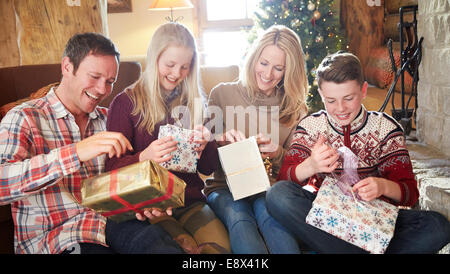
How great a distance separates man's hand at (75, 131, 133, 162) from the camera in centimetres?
91

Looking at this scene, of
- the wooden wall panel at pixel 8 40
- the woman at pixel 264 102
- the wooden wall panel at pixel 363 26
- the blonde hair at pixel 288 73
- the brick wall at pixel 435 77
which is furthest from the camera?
the wooden wall panel at pixel 363 26

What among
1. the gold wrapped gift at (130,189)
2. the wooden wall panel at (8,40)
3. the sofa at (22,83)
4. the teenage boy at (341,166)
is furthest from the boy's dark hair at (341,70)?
the wooden wall panel at (8,40)

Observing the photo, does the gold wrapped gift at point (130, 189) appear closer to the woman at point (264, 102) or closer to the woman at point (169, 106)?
the woman at point (169, 106)

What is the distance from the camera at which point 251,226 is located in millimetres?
1173

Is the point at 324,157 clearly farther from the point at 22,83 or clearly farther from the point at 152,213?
the point at 22,83

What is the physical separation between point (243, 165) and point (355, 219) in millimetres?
356

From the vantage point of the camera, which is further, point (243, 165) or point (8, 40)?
point (8, 40)

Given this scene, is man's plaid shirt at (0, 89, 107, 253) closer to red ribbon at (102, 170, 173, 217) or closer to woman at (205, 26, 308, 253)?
red ribbon at (102, 170, 173, 217)

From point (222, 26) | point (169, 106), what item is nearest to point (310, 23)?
point (222, 26)

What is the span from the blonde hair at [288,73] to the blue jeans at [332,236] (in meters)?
0.38

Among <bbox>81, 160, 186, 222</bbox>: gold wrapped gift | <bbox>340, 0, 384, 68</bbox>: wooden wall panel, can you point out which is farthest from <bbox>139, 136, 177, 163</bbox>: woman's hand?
<bbox>340, 0, 384, 68</bbox>: wooden wall panel

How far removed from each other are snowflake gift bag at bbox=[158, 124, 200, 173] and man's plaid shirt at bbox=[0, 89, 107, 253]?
24 cm

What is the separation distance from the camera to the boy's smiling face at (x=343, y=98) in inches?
45.3

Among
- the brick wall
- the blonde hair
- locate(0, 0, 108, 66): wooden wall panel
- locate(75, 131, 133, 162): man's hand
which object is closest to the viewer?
locate(75, 131, 133, 162): man's hand
